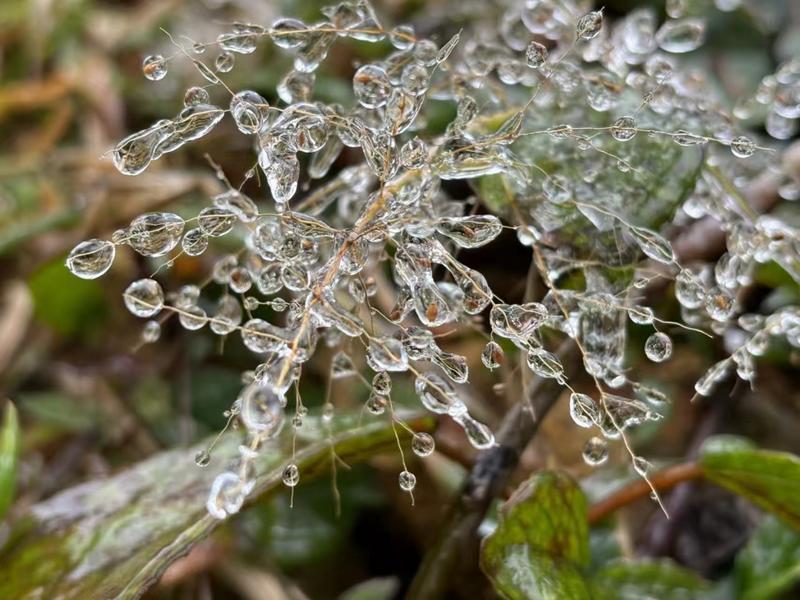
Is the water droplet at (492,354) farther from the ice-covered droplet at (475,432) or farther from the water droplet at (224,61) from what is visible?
the water droplet at (224,61)

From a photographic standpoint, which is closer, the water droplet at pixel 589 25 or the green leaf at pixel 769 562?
the water droplet at pixel 589 25

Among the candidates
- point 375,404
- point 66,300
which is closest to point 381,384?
point 375,404

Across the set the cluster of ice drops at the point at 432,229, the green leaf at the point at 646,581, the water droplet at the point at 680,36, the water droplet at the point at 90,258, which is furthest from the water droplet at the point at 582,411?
the water droplet at the point at 680,36

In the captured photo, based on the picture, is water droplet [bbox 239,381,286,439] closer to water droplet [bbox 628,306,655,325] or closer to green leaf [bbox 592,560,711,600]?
water droplet [bbox 628,306,655,325]

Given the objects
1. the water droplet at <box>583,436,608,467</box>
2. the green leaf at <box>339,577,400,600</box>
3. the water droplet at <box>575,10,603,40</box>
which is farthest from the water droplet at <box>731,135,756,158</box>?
the green leaf at <box>339,577,400,600</box>

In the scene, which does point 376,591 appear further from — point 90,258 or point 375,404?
point 90,258

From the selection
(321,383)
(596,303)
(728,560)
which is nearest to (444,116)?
(321,383)
